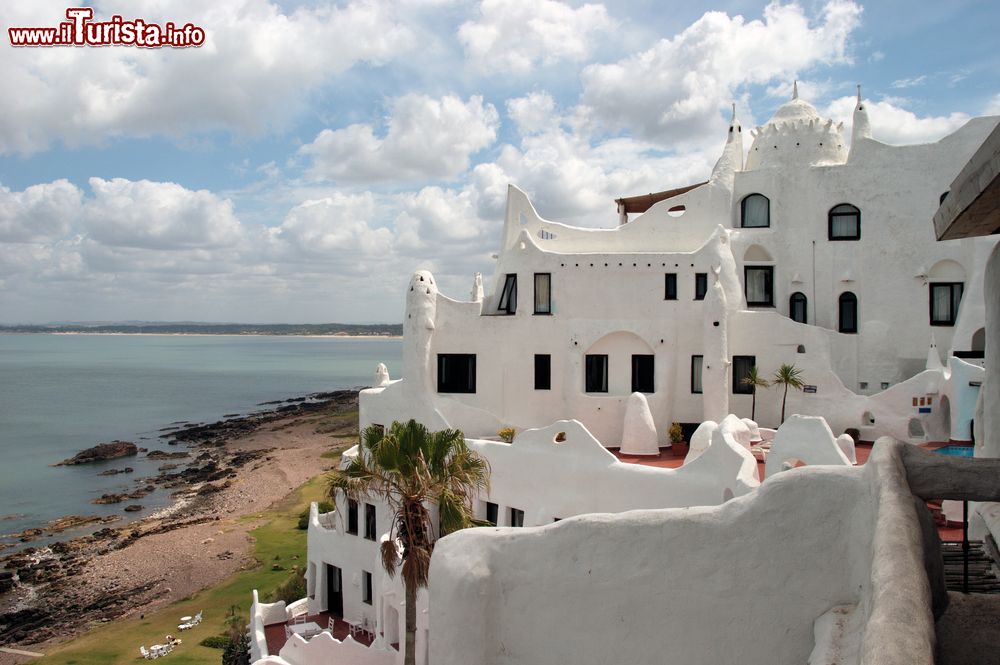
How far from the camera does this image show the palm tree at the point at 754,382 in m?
25.2

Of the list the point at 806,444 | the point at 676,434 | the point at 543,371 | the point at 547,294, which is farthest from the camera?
the point at 547,294

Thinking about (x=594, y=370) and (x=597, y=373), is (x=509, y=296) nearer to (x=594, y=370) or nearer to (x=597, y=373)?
(x=594, y=370)

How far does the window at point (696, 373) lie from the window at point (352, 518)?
40.7ft

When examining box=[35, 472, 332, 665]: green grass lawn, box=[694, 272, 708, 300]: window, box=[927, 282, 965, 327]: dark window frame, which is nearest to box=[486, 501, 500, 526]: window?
box=[694, 272, 708, 300]: window

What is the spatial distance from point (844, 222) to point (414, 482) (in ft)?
68.0

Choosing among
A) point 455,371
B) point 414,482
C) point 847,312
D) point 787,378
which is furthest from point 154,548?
point 847,312

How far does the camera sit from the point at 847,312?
2788cm

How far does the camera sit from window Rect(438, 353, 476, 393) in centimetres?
2648

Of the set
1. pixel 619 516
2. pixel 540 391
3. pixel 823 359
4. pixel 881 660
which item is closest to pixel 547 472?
pixel 540 391

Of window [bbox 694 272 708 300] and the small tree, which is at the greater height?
window [bbox 694 272 708 300]

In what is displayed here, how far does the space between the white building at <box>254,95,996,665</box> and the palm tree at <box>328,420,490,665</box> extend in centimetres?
857

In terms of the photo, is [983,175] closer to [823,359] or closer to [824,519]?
[824,519]

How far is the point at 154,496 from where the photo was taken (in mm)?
55438

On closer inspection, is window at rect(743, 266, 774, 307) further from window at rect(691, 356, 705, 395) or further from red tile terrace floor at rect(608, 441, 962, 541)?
red tile terrace floor at rect(608, 441, 962, 541)
